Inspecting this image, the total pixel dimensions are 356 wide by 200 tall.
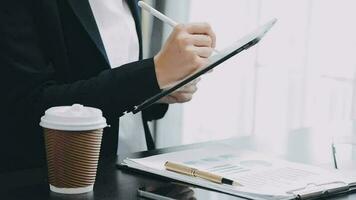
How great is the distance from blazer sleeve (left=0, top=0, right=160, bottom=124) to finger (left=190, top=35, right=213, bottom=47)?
3.3 inches

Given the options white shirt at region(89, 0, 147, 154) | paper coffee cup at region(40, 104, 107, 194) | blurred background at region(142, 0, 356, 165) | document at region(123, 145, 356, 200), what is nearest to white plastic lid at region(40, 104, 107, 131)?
paper coffee cup at region(40, 104, 107, 194)

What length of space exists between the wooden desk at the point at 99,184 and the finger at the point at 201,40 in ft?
0.80

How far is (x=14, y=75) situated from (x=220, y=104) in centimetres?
152

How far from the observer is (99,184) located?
3.15 ft

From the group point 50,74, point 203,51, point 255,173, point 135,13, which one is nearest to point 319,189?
point 255,173

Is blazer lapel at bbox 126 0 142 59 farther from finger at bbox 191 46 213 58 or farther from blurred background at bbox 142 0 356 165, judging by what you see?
blurred background at bbox 142 0 356 165

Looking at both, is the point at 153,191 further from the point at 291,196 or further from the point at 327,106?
the point at 327,106

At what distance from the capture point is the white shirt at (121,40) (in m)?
1.34

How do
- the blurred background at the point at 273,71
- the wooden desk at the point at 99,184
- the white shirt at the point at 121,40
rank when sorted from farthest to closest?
the blurred background at the point at 273,71, the white shirt at the point at 121,40, the wooden desk at the point at 99,184

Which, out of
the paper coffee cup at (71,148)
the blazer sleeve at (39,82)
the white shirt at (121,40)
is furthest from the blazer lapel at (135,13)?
the paper coffee cup at (71,148)

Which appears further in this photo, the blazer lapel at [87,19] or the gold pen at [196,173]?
the blazer lapel at [87,19]

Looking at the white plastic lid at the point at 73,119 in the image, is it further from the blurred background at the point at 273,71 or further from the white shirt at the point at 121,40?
the blurred background at the point at 273,71

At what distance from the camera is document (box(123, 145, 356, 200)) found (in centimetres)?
91

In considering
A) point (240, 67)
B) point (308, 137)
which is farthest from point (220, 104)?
point (308, 137)
